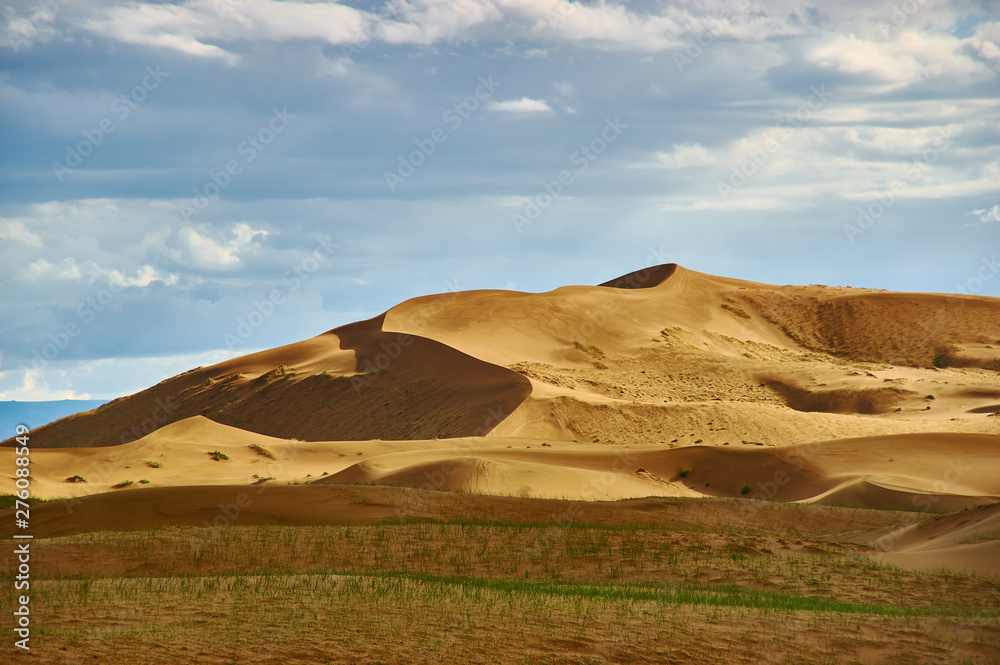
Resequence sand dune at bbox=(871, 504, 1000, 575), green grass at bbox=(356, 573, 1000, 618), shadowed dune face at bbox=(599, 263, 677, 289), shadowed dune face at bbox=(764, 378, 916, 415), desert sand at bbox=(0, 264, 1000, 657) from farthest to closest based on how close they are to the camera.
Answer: shadowed dune face at bbox=(599, 263, 677, 289), shadowed dune face at bbox=(764, 378, 916, 415), desert sand at bbox=(0, 264, 1000, 657), sand dune at bbox=(871, 504, 1000, 575), green grass at bbox=(356, 573, 1000, 618)

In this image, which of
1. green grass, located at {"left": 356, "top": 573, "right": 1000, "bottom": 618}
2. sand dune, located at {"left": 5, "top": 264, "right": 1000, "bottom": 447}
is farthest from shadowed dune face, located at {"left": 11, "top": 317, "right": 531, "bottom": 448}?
green grass, located at {"left": 356, "top": 573, "right": 1000, "bottom": 618}

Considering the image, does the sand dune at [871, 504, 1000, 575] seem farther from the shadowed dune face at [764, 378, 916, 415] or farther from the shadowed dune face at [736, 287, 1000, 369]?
the shadowed dune face at [736, 287, 1000, 369]

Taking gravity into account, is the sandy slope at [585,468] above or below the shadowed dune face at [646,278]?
below

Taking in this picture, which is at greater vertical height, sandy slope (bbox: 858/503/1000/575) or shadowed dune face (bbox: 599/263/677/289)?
shadowed dune face (bbox: 599/263/677/289)

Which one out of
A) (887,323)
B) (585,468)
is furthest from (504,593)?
(887,323)

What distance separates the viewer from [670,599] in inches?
431

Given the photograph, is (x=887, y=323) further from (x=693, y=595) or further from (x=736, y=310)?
(x=693, y=595)

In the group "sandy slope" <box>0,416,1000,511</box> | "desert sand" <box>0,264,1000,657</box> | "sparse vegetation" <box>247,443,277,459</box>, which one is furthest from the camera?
"sparse vegetation" <box>247,443,277,459</box>

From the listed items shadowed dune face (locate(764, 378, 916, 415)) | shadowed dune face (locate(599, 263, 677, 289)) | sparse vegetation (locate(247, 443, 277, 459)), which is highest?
shadowed dune face (locate(599, 263, 677, 289))

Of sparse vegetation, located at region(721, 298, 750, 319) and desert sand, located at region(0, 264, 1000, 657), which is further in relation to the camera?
sparse vegetation, located at region(721, 298, 750, 319)

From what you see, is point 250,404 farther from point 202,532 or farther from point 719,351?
point 202,532

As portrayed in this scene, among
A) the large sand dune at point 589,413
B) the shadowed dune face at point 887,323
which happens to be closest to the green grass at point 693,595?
the large sand dune at point 589,413

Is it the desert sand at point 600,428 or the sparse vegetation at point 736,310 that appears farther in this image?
the sparse vegetation at point 736,310

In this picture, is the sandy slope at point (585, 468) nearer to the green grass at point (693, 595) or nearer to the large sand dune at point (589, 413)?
the large sand dune at point (589, 413)
